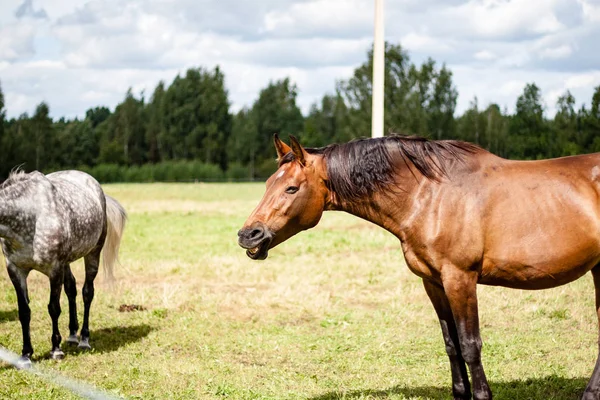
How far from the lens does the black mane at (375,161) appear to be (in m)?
4.81

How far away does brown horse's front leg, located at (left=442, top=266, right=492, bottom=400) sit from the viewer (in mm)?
4555

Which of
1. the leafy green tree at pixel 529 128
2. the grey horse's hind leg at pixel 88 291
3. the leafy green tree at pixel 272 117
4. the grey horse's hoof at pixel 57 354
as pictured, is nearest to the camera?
the grey horse's hoof at pixel 57 354

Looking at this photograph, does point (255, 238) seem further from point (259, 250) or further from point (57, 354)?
point (57, 354)

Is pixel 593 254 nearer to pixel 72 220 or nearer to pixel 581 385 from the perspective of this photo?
pixel 581 385

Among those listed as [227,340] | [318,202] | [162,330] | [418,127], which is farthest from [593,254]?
[418,127]

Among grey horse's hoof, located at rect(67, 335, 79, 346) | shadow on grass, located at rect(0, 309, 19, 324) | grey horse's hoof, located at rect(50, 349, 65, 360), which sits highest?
grey horse's hoof, located at rect(50, 349, 65, 360)

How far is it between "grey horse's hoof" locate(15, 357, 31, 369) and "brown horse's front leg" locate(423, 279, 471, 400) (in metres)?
4.41

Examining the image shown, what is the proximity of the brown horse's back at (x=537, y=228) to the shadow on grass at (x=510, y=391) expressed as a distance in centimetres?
134

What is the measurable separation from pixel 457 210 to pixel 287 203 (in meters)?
1.27

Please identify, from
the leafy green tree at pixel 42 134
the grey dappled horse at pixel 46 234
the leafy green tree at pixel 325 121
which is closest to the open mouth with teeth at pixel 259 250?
the grey dappled horse at pixel 46 234

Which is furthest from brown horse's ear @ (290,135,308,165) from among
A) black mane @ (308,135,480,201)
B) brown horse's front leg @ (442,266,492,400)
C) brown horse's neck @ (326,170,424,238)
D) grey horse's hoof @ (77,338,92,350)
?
grey horse's hoof @ (77,338,92,350)

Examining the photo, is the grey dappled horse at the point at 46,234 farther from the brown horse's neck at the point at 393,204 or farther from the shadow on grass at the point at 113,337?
the brown horse's neck at the point at 393,204

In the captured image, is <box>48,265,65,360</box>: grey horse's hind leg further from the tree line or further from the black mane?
the tree line

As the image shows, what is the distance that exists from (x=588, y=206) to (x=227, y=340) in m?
4.60
